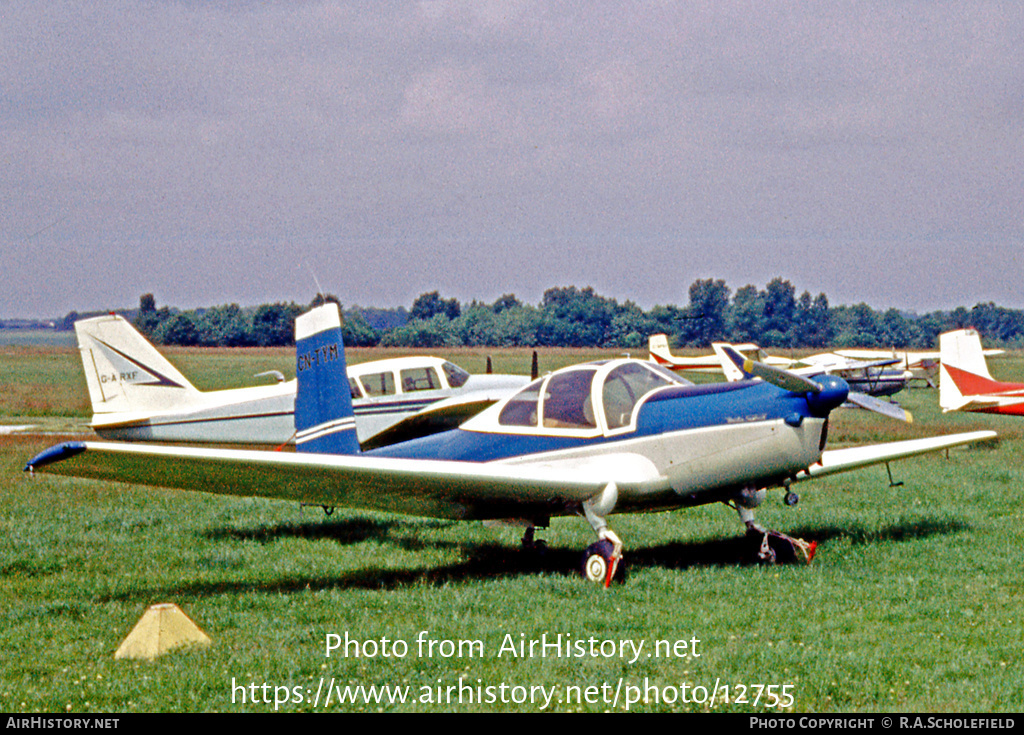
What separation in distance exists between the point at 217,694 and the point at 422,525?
6.70 metres

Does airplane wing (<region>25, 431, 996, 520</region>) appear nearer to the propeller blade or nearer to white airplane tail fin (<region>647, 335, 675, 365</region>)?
the propeller blade

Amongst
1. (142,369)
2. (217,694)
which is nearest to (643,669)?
(217,694)

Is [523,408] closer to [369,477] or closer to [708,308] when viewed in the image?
[369,477]

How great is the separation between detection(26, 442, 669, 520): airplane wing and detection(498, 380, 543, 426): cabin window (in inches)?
19.0

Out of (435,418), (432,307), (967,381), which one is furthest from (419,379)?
(432,307)

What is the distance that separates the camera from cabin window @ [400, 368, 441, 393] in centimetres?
1608

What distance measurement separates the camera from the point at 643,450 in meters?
8.35

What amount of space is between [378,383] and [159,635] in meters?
9.97

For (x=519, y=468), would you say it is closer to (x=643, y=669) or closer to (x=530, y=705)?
(x=643, y=669)

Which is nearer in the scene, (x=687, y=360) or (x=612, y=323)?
(x=687, y=360)

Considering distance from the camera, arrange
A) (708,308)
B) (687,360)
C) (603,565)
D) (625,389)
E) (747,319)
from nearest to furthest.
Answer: (603,565) < (625,389) < (687,360) < (708,308) < (747,319)

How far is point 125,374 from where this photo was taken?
56.5 ft

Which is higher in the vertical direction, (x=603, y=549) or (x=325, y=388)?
(x=325, y=388)

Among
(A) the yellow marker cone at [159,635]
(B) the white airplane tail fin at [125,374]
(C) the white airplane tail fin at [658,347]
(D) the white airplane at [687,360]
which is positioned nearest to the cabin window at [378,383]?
(B) the white airplane tail fin at [125,374]
